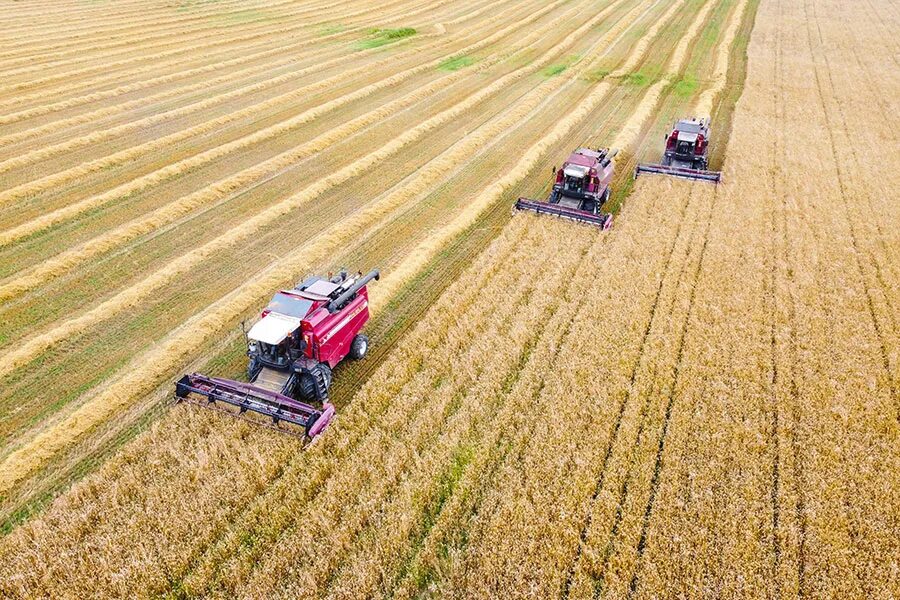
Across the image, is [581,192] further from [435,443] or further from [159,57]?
[159,57]

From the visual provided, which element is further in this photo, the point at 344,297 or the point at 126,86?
the point at 126,86

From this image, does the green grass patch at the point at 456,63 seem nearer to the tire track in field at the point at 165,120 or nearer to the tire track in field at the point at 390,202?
the tire track in field at the point at 165,120

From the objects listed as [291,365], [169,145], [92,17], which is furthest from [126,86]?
[291,365]

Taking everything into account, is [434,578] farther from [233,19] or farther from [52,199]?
[233,19]

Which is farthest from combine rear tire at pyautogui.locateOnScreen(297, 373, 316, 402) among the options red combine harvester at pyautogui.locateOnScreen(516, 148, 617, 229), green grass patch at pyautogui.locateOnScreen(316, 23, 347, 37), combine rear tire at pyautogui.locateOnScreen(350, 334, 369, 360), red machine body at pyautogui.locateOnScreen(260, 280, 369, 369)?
green grass patch at pyautogui.locateOnScreen(316, 23, 347, 37)

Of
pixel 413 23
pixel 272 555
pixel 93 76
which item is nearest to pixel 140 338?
pixel 272 555
